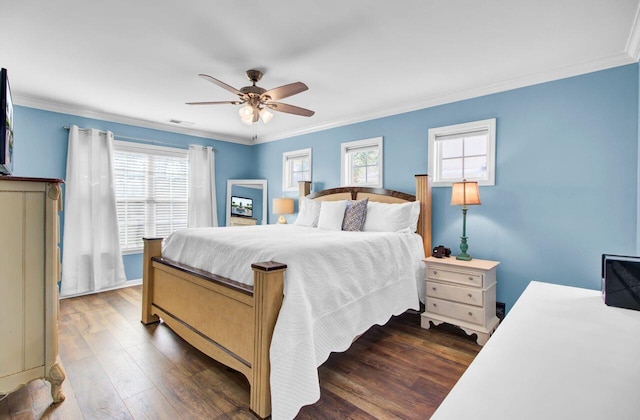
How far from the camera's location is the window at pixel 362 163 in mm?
4199

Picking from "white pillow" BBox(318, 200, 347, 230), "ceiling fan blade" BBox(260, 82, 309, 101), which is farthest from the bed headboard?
"ceiling fan blade" BBox(260, 82, 309, 101)

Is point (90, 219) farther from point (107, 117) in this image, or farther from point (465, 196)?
point (465, 196)

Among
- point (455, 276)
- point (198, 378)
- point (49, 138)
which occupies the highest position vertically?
point (49, 138)

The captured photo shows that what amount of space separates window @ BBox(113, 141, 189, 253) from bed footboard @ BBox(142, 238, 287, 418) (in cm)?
194

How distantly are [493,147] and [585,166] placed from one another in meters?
0.77

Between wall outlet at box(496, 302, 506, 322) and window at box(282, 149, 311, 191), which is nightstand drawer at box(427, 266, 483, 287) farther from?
window at box(282, 149, 311, 191)

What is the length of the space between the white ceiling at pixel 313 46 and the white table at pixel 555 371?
1.87 metres

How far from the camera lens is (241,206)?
227 inches

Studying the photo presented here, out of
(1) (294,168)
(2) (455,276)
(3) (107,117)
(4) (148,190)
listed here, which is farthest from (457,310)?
(3) (107,117)

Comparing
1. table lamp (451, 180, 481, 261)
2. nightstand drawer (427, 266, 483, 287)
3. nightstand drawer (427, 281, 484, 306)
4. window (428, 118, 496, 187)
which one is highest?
window (428, 118, 496, 187)

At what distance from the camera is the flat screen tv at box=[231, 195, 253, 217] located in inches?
227

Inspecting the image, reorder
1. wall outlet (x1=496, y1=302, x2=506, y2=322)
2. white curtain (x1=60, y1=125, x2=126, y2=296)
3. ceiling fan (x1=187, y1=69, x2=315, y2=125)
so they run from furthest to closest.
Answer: white curtain (x1=60, y1=125, x2=126, y2=296)
wall outlet (x1=496, y1=302, x2=506, y2=322)
ceiling fan (x1=187, y1=69, x2=315, y2=125)

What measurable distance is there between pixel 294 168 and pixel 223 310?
363 centimetres

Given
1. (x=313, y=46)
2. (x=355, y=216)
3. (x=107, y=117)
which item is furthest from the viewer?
(x=107, y=117)
